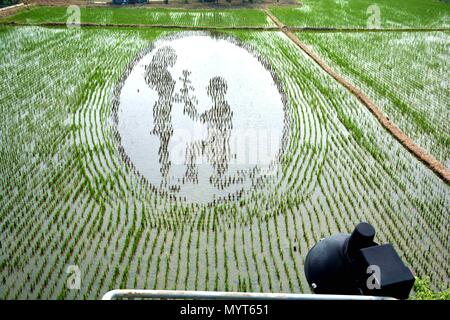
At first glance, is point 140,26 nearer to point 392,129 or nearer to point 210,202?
point 392,129

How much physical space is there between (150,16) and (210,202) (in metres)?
16.8

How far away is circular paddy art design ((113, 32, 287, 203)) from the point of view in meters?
7.22

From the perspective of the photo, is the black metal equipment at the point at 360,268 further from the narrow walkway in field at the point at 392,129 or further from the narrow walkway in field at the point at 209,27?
the narrow walkway in field at the point at 209,27

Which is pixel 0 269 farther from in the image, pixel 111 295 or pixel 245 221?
pixel 111 295

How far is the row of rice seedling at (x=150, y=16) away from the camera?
19.6 meters

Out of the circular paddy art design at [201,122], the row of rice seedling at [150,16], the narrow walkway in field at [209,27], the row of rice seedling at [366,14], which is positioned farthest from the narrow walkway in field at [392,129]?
the row of rice seedling at [150,16]

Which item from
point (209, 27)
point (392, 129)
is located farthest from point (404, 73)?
point (209, 27)

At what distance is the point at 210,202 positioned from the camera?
653cm

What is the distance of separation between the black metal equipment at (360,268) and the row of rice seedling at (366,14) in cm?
1874

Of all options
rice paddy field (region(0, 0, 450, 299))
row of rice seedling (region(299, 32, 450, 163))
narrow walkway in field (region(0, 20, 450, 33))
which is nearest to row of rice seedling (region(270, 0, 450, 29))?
narrow walkway in field (region(0, 20, 450, 33))

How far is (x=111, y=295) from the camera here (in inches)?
73.7

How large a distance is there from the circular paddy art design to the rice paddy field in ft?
0.88

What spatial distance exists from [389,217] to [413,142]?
288cm

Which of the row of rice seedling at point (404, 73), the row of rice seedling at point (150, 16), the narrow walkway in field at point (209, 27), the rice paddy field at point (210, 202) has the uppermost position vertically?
the row of rice seedling at point (150, 16)
